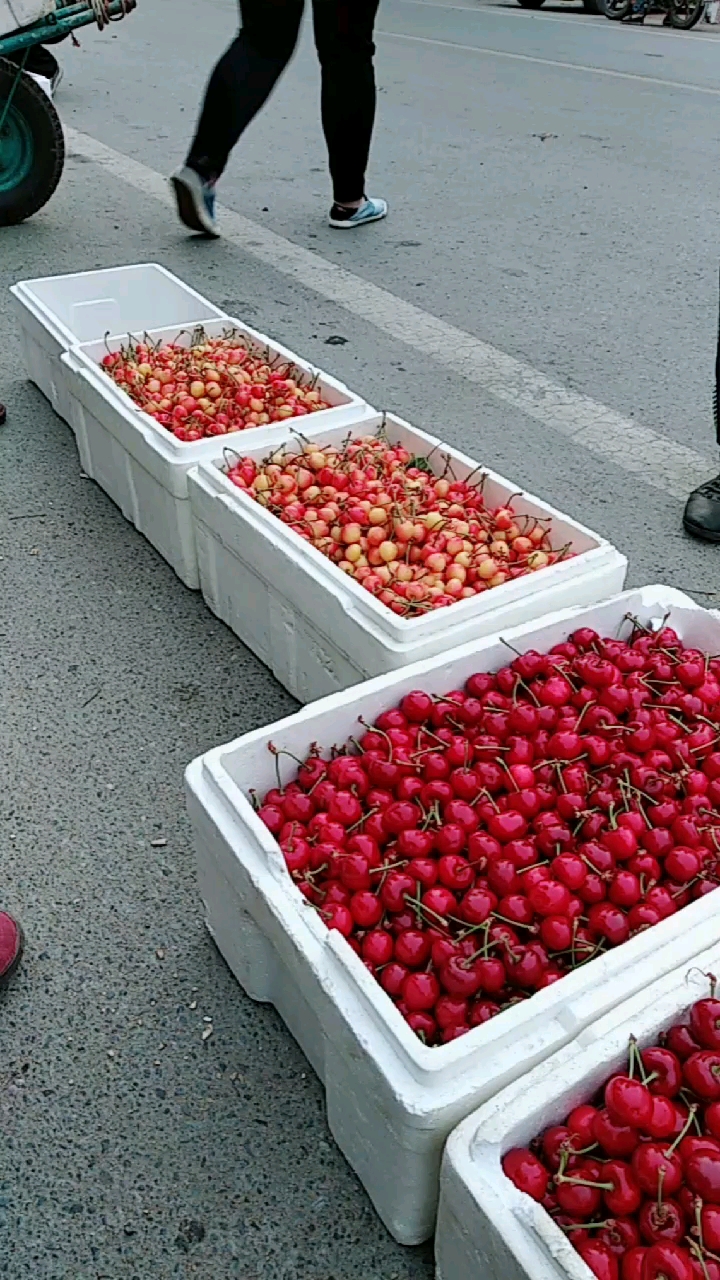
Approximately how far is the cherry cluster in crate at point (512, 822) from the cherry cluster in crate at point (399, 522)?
0.97 feet

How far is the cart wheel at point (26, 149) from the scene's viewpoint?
4746 millimetres

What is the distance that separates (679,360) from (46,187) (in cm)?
299

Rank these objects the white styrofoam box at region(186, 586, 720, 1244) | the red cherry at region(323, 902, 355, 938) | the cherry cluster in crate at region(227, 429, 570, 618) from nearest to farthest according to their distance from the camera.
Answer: the white styrofoam box at region(186, 586, 720, 1244) → the red cherry at region(323, 902, 355, 938) → the cherry cluster in crate at region(227, 429, 570, 618)

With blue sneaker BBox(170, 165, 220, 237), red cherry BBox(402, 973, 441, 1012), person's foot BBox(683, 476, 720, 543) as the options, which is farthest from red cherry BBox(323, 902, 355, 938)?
blue sneaker BBox(170, 165, 220, 237)

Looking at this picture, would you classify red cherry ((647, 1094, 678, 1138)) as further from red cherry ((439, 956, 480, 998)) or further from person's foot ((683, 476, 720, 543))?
person's foot ((683, 476, 720, 543))

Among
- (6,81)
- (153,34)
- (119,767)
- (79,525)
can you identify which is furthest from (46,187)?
(153,34)

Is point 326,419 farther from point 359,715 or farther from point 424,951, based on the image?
point 424,951

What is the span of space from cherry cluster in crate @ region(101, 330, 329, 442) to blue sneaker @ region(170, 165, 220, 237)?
187 centimetres

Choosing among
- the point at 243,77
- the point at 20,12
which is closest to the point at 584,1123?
the point at 243,77

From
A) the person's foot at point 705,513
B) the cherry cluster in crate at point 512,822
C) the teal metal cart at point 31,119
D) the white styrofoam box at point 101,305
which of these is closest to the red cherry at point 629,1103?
the cherry cluster in crate at point 512,822

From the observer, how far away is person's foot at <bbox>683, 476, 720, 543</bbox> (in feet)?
9.78

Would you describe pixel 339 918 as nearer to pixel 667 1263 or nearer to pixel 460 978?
pixel 460 978

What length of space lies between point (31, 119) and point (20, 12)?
0.41 meters

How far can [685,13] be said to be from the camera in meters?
17.0
